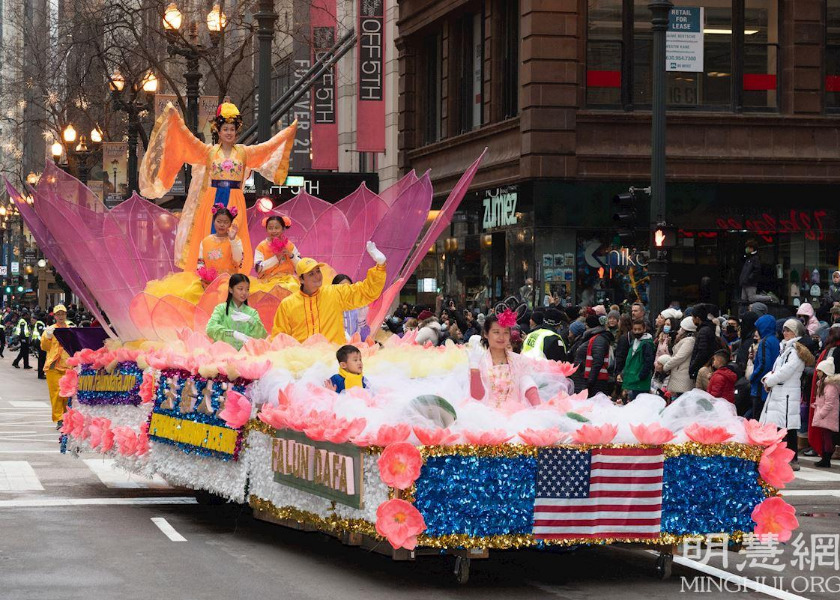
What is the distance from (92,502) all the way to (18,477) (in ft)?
7.12

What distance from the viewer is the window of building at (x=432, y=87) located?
36.7 meters

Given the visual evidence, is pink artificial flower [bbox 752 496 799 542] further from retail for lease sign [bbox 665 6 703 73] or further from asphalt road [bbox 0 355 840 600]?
retail for lease sign [bbox 665 6 703 73]

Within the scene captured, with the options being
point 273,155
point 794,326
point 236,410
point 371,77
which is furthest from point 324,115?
point 236,410

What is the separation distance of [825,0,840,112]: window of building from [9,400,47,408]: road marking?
664 inches

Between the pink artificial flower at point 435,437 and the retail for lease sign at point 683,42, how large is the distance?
614 inches

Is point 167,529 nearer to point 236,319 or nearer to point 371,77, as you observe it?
point 236,319

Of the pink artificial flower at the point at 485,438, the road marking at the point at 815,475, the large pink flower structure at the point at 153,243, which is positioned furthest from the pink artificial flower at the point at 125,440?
the road marking at the point at 815,475

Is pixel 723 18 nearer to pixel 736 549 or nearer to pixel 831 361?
pixel 831 361

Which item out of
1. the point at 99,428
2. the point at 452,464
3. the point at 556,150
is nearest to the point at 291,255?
the point at 99,428

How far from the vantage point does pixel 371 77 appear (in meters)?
37.4

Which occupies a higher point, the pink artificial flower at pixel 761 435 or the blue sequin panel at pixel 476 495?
the pink artificial flower at pixel 761 435

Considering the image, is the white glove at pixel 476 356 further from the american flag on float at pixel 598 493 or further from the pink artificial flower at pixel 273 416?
the pink artificial flower at pixel 273 416

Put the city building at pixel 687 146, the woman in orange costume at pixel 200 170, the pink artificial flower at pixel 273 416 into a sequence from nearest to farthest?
the pink artificial flower at pixel 273 416
the woman in orange costume at pixel 200 170
the city building at pixel 687 146

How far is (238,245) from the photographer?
14242 mm
